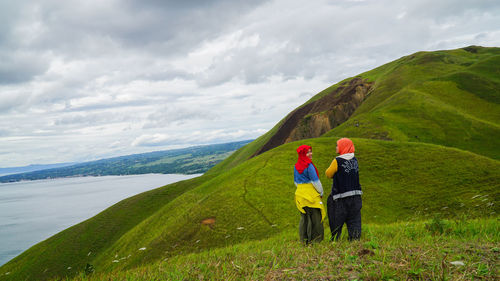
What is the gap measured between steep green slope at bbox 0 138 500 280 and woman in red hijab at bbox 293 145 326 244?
9516 mm

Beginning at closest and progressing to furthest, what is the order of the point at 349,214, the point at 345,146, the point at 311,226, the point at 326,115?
the point at 349,214 < the point at 345,146 < the point at 311,226 < the point at 326,115

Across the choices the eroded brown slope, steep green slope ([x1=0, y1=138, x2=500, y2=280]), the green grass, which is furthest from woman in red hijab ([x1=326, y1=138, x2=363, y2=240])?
the eroded brown slope

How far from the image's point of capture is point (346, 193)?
873cm

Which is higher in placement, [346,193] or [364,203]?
[346,193]

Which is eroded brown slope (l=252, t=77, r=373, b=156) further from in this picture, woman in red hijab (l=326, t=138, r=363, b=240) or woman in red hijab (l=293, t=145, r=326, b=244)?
woman in red hijab (l=326, t=138, r=363, b=240)

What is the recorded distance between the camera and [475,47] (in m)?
110

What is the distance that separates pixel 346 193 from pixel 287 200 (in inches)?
627

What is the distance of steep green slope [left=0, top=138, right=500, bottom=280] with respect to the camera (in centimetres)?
1973

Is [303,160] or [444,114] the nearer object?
[303,160]

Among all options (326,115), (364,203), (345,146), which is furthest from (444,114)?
(345,146)

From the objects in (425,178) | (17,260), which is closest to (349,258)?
(425,178)

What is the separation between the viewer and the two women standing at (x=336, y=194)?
881 cm

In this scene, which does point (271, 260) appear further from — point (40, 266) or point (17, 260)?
point (17, 260)

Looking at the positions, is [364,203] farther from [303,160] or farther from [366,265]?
[366,265]
